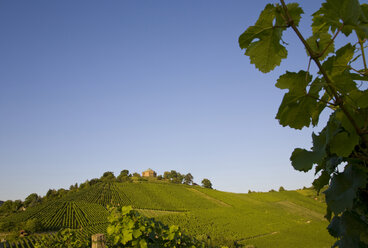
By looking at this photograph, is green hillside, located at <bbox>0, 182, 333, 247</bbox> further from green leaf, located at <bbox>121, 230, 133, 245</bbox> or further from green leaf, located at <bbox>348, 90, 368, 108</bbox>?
green leaf, located at <bbox>348, 90, 368, 108</bbox>

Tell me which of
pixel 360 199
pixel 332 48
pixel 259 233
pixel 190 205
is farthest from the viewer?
pixel 190 205

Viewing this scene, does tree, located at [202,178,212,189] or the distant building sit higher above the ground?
the distant building

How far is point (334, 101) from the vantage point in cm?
55

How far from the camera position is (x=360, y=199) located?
2.44ft

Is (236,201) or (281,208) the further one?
(236,201)

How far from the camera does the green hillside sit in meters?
38.5

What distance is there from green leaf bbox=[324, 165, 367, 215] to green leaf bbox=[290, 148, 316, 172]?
10 centimetres

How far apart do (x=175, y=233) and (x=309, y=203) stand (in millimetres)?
74743

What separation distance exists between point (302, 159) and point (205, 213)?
53792mm

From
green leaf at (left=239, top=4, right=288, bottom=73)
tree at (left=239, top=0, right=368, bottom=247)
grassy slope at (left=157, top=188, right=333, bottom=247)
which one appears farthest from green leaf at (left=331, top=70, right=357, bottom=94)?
grassy slope at (left=157, top=188, right=333, bottom=247)

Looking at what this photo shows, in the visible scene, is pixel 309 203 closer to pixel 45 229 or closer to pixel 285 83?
pixel 45 229

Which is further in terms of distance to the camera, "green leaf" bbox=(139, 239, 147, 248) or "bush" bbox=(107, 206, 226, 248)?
"bush" bbox=(107, 206, 226, 248)

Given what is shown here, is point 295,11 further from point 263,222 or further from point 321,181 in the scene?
point 263,222

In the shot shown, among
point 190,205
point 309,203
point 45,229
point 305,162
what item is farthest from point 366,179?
point 309,203
